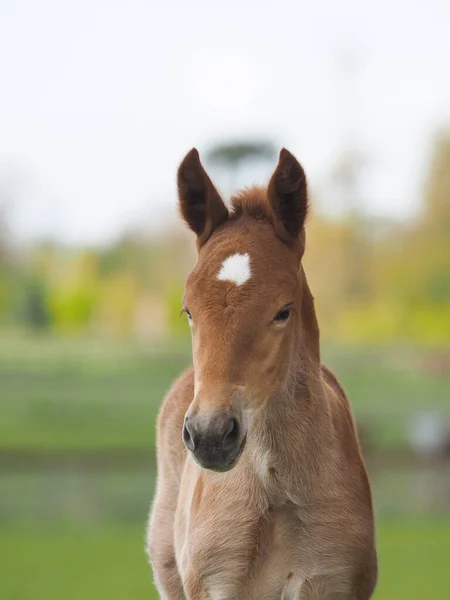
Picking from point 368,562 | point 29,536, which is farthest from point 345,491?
point 29,536

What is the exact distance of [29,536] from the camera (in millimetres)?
23500

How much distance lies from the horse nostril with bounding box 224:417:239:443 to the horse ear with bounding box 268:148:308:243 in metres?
0.92

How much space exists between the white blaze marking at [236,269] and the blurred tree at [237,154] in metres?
21.1

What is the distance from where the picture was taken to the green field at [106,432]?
23.7 metres

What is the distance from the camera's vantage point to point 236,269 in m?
3.84

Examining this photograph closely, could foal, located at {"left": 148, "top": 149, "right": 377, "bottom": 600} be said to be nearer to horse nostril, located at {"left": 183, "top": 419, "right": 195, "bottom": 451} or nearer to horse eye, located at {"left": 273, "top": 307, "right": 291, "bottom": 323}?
horse eye, located at {"left": 273, "top": 307, "right": 291, "bottom": 323}

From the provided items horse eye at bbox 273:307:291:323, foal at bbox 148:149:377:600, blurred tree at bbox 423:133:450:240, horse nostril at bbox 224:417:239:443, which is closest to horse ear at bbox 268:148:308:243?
foal at bbox 148:149:377:600

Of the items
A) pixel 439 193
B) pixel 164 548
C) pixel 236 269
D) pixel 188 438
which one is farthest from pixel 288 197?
pixel 439 193

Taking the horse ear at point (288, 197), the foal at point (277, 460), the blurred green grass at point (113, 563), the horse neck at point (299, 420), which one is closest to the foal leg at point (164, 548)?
the foal at point (277, 460)

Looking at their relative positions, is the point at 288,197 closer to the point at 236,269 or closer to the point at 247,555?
the point at 236,269

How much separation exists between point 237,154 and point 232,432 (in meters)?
24.0

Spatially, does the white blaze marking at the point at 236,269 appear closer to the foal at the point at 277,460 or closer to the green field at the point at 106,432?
the foal at the point at 277,460

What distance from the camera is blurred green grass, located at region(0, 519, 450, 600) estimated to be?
19.4 meters

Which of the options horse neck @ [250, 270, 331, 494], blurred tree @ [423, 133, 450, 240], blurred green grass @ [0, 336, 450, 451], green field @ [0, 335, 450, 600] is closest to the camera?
horse neck @ [250, 270, 331, 494]
